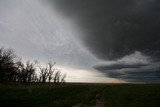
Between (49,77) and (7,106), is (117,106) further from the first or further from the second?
(49,77)

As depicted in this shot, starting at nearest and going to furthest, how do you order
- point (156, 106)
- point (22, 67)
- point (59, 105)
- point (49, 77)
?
point (156, 106), point (59, 105), point (22, 67), point (49, 77)

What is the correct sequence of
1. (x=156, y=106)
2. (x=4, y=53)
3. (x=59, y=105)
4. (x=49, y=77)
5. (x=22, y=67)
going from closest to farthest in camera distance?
(x=156, y=106) < (x=59, y=105) < (x=4, y=53) < (x=22, y=67) < (x=49, y=77)

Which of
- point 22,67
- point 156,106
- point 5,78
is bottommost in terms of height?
point 156,106

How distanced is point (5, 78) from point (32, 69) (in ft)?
60.8

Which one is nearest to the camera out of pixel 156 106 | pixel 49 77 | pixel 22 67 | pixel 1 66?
pixel 156 106

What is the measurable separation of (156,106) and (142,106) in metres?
1.81

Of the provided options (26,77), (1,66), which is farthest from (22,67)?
(1,66)

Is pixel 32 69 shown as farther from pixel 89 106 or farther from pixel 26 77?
pixel 89 106

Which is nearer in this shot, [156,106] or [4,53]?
[156,106]

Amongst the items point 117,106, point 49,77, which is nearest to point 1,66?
point 49,77

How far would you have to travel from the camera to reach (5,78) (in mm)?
101625

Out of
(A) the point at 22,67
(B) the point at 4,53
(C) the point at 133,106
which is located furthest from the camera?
(A) the point at 22,67

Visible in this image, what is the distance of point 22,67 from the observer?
372 ft

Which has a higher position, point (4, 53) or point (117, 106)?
point (4, 53)
